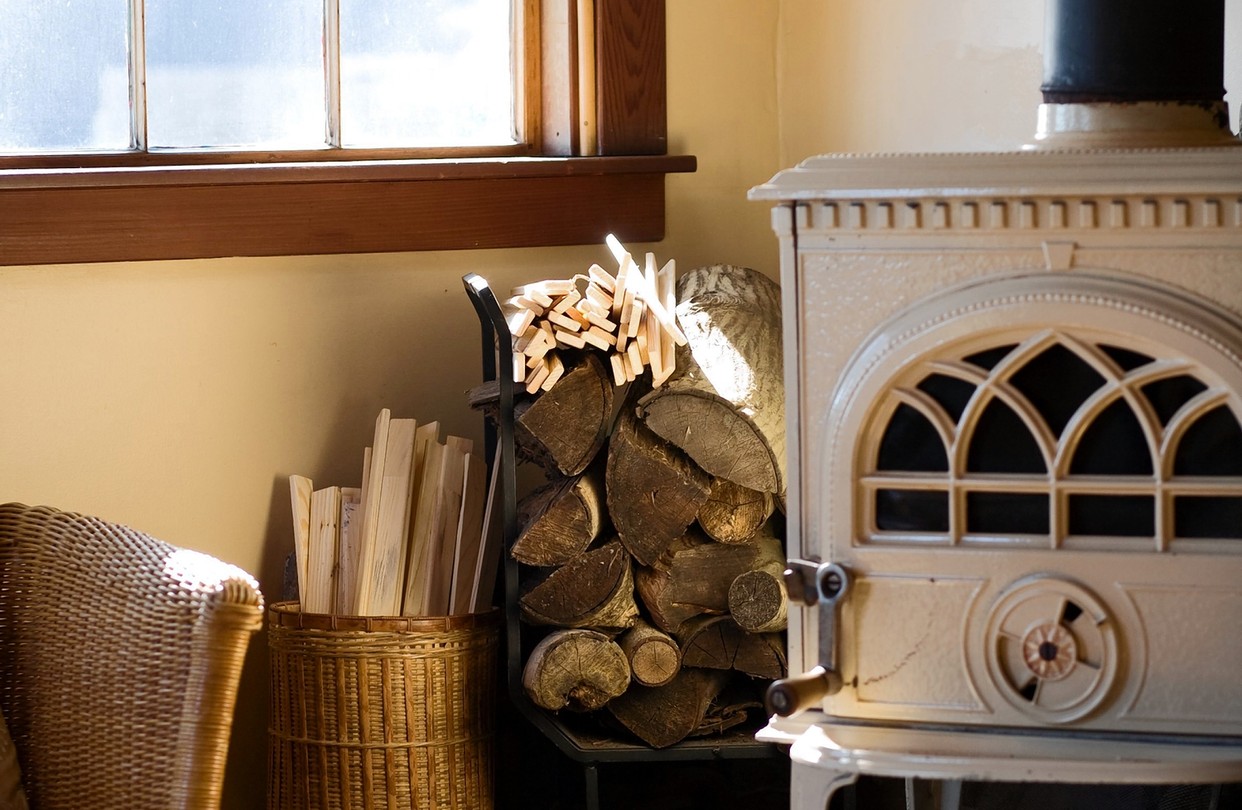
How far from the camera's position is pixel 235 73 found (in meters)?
2.46

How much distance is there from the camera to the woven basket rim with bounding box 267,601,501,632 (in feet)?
7.11

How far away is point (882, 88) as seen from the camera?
2.42m

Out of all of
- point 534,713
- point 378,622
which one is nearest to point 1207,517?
point 534,713

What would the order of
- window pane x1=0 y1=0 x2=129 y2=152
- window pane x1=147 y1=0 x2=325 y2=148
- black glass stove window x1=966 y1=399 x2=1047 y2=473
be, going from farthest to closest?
1. window pane x1=147 y1=0 x2=325 y2=148
2. window pane x1=0 y1=0 x2=129 y2=152
3. black glass stove window x1=966 y1=399 x2=1047 y2=473

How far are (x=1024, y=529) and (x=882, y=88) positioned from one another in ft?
3.42

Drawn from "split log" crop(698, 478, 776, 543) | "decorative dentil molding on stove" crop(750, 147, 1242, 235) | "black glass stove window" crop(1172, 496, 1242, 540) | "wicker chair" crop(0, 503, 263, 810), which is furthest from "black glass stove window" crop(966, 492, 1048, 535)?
"wicker chair" crop(0, 503, 263, 810)

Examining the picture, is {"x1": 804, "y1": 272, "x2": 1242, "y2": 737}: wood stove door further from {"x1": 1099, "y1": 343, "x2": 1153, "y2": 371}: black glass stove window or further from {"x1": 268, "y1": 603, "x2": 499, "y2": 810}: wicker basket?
{"x1": 268, "y1": 603, "x2": 499, "y2": 810}: wicker basket

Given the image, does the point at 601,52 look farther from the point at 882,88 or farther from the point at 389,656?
the point at 389,656

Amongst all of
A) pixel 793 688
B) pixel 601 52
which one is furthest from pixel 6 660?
pixel 601 52

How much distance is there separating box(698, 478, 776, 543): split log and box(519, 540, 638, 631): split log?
13 centimetres

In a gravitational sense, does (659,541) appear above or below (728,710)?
above

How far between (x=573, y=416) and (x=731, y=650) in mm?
407

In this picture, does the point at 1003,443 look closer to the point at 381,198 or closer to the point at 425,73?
the point at 381,198

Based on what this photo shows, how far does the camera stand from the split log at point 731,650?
2.15 metres
